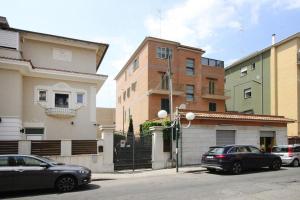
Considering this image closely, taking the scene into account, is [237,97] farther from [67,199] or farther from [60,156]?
[67,199]

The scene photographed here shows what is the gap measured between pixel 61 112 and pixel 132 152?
567cm

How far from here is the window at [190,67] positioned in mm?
36875

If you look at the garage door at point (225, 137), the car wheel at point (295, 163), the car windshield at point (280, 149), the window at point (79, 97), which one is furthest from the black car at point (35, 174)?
the car wheel at point (295, 163)

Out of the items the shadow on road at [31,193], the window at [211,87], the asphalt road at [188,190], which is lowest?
the shadow on road at [31,193]

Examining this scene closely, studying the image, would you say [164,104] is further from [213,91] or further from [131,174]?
[131,174]

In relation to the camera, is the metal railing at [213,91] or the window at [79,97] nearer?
the window at [79,97]

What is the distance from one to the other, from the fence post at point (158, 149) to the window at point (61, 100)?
20.8 feet

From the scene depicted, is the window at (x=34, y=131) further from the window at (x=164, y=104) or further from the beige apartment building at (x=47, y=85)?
the window at (x=164, y=104)

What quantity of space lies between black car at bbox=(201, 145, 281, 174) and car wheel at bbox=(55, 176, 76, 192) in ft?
25.0

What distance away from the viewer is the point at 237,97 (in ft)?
140

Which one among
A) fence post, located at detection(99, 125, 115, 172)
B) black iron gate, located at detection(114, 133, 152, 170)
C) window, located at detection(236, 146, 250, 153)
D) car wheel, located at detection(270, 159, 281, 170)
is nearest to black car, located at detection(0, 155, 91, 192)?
fence post, located at detection(99, 125, 115, 172)

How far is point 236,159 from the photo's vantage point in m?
16.8

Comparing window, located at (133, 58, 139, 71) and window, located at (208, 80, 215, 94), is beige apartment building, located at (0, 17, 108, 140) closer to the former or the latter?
window, located at (133, 58, 139, 71)

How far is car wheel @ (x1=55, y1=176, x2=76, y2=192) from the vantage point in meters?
12.1
